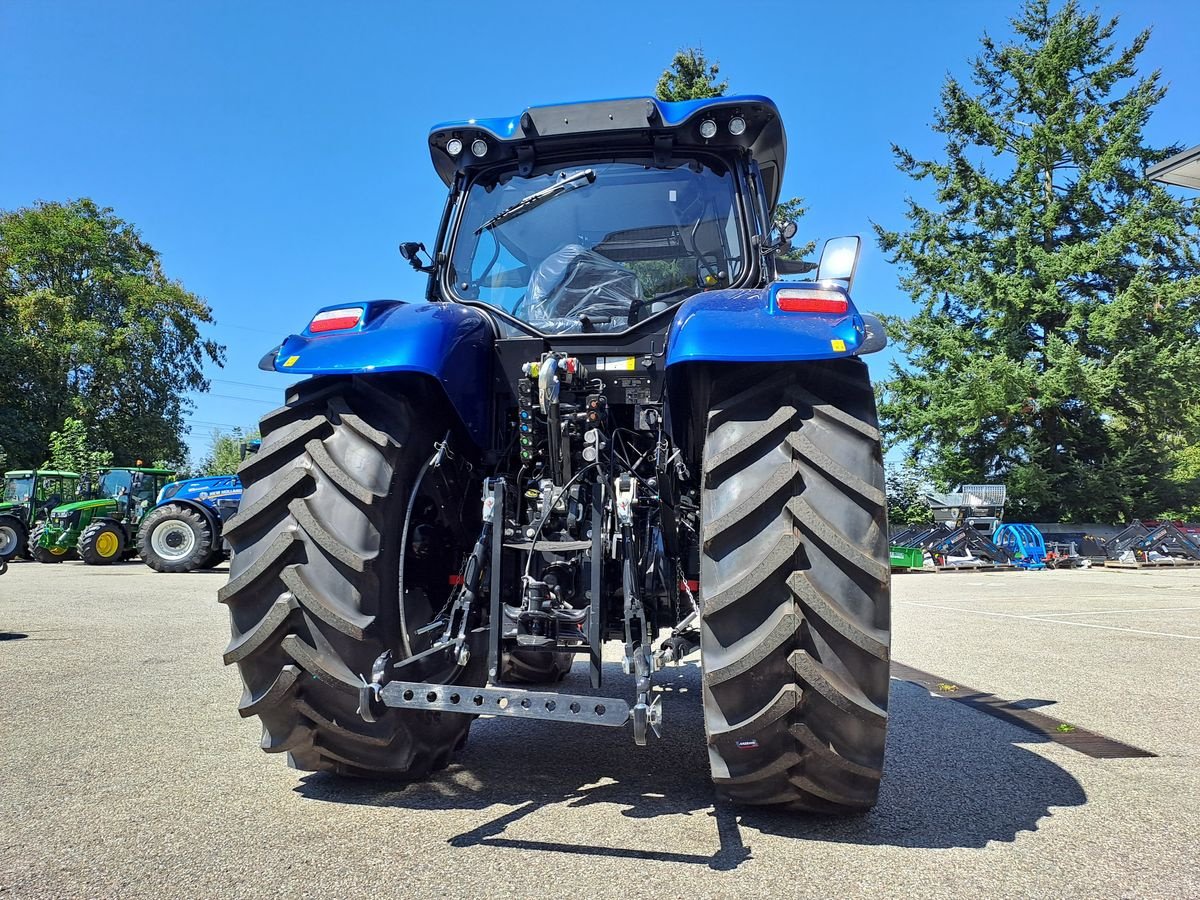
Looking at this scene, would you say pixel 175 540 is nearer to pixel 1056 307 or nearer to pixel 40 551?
pixel 40 551

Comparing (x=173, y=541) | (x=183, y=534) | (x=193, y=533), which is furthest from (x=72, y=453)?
(x=193, y=533)

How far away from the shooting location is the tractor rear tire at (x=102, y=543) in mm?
18406

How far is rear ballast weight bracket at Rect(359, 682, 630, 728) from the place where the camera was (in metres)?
2.45

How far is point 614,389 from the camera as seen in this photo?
131 inches

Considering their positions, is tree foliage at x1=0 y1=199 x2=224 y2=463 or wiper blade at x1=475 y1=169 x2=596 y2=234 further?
tree foliage at x1=0 y1=199 x2=224 y2=463

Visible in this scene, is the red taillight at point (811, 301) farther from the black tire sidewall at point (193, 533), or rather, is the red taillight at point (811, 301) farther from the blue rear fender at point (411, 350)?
the black tire sidewall at point (193, 533)

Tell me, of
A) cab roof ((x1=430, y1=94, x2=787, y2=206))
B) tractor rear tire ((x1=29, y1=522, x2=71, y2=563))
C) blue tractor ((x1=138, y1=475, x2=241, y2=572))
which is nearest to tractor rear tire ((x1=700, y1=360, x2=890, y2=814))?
cab roof ((x1=430, y1=94, x2=787, y2=206))

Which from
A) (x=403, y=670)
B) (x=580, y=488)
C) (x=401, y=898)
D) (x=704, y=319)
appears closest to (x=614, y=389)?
(x=580, y=488)

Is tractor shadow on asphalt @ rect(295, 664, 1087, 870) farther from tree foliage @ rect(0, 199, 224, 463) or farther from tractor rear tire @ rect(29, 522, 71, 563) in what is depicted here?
tree foliage @ rect(0, 199, 224, 463)

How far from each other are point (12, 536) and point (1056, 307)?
29.0m

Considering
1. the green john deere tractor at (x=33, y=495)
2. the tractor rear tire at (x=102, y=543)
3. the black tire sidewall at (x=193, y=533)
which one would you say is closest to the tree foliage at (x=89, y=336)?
the green john deere tractor at (x=33, y=495)

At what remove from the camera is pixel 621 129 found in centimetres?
361

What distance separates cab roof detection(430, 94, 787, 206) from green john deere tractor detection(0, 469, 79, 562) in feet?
71.2

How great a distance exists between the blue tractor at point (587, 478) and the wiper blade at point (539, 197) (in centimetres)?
1
